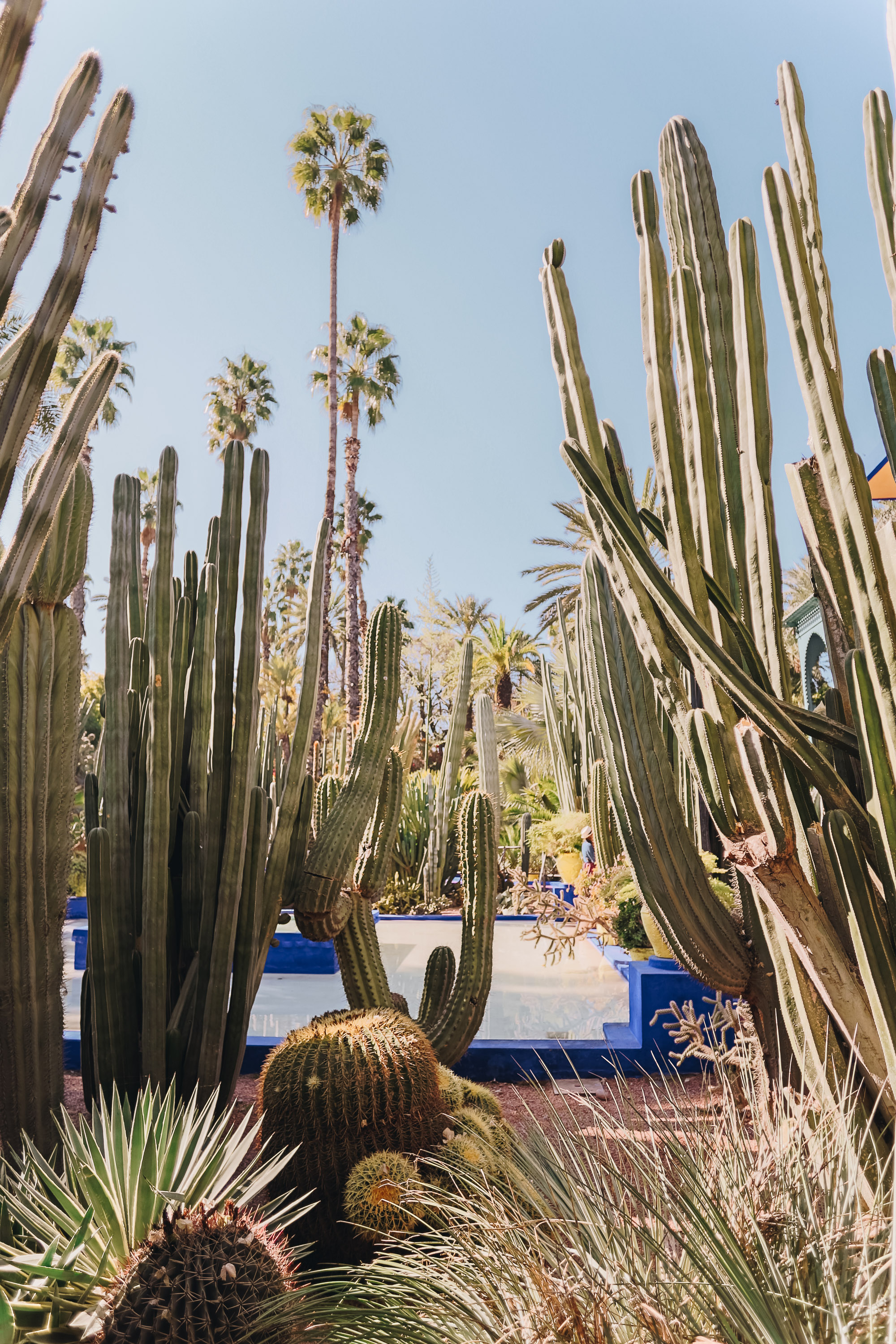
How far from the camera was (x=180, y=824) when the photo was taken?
10.9 feet

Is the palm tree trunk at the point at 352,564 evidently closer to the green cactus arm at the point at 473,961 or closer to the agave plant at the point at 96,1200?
the green cactus arm at the point at 473,961

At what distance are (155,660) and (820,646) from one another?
402 inches

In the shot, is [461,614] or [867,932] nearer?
[867,932]

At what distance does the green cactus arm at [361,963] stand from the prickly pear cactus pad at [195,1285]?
2.21 meters

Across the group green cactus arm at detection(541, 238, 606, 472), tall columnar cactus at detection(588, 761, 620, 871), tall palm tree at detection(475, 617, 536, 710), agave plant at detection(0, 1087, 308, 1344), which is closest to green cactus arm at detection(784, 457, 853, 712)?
green cactus arm at detection(541, 238, 606, 472)

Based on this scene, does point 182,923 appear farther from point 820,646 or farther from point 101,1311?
point 820,646

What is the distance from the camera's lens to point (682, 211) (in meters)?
2.54

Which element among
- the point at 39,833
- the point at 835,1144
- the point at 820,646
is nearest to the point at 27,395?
the point at 39,833

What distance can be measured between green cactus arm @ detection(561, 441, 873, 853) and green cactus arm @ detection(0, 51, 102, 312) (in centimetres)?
140

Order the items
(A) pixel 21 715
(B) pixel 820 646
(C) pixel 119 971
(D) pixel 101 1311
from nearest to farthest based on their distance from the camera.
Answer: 1. (D) pixel 101 1311
2. (A) pixel 21 715
3. (C) pixel 119 971
4. (B) pixel 820 646

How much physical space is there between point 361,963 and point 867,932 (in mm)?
2720

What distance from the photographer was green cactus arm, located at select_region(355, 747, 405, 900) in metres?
4.26

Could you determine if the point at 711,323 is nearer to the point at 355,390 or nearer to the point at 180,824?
the point at 180,824

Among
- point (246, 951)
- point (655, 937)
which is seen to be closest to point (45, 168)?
point (246, 951)
